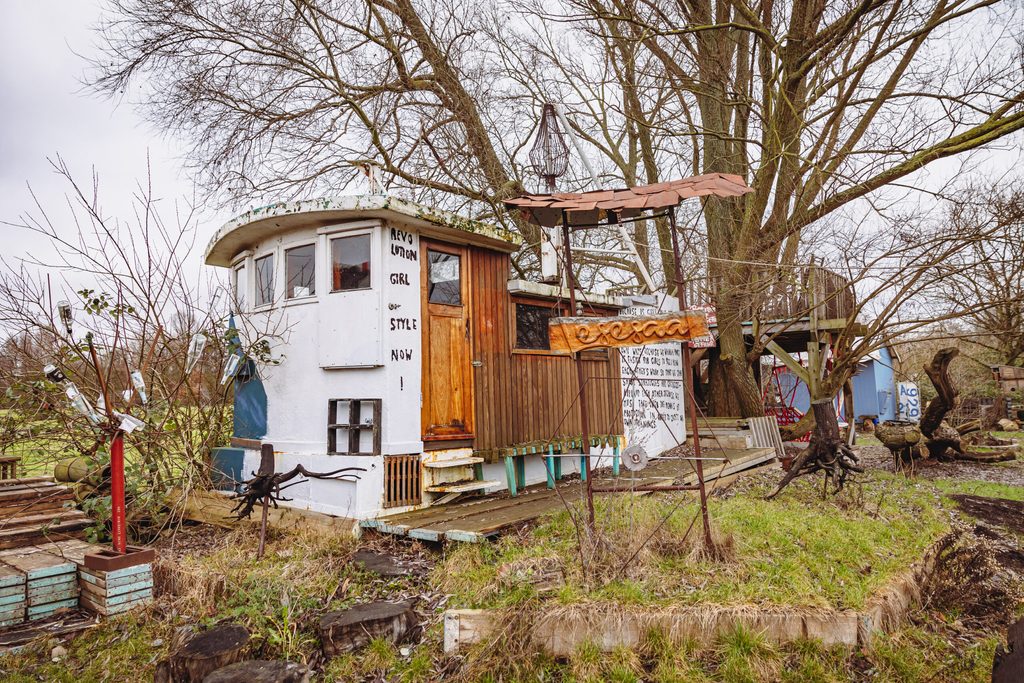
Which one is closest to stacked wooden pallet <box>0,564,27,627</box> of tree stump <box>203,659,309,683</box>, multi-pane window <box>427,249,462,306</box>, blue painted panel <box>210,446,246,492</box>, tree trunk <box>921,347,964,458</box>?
tree stump <box>203,659,309,683</box>

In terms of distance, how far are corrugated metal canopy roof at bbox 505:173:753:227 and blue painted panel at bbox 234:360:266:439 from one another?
4.85 metres

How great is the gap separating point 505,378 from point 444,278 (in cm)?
159

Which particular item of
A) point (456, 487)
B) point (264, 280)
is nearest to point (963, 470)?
point (456, 487)

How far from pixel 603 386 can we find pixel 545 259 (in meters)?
2.57

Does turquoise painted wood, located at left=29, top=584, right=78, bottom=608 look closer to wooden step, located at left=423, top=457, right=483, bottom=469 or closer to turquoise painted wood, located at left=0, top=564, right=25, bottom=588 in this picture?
turquoise painted wood, located at left=0, top=564, right=25, bottom=588

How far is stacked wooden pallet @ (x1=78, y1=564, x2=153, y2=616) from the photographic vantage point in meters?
5.20

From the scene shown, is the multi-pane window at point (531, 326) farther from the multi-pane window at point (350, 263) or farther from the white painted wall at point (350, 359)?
the multi-pane window at point (350, 263)

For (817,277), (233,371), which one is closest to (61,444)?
(233,371)

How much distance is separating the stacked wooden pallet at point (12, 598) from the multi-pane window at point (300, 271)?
3958mm

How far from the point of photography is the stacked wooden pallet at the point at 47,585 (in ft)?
17.5

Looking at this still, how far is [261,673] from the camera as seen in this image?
3.99 m

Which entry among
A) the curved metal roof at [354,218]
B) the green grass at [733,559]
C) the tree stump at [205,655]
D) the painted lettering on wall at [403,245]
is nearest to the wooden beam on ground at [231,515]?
the green grass at [733,559]

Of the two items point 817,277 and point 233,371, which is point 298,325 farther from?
point 817,277

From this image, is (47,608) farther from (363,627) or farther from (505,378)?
(505,378)
